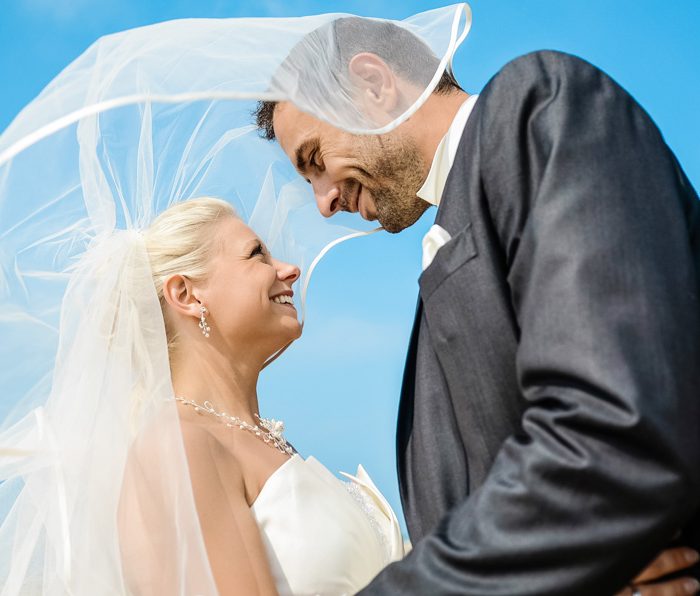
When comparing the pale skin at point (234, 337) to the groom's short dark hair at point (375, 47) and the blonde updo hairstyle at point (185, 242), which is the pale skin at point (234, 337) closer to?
the blonde updo hairstyle at point (185, 242)

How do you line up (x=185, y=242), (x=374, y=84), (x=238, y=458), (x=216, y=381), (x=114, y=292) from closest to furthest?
(x=374, y=84) < (x=114, y=292) < (x=238, y=458) < (x=216, y=381) < (x=185, y=242)

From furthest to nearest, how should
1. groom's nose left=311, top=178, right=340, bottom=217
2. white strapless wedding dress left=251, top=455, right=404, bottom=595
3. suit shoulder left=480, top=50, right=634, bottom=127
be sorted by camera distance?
white strapless wedding dress left=251, top=455, right=404, bottom=595, groom's nose left=311, top=178, right=340, bottom=217, suit shoulder left=480, top=50, right=634, bottom=127

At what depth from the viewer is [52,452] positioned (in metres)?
3.39

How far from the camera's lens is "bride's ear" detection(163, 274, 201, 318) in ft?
14.6

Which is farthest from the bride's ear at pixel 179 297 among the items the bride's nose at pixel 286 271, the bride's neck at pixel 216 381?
the bride's nose at pixel 286 271

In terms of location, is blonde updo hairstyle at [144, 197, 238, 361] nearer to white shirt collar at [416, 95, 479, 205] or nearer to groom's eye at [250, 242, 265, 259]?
groom's eye at [250, 242, 265, 259]

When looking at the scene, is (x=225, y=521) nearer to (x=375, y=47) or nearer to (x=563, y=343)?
(x=375, y=47)

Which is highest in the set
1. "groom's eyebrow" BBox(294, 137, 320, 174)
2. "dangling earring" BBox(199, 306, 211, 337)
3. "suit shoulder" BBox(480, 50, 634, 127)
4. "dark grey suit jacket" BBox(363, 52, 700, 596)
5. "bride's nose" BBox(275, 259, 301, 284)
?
"bride's nose" BBox(275, 259, 301, 284)

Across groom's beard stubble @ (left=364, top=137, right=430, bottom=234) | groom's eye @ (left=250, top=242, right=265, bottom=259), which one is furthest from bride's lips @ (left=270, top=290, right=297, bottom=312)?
groom's beard stubble @ (left=364, top=137, right=430, bottom=234)

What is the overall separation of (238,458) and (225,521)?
19.4 inches

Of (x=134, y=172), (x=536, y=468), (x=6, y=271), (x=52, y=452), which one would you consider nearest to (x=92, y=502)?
(x=52, y=452)

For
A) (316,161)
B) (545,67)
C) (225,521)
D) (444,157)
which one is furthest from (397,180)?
(225,521)

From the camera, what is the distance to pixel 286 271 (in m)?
4.58

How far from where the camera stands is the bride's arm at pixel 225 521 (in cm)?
338
